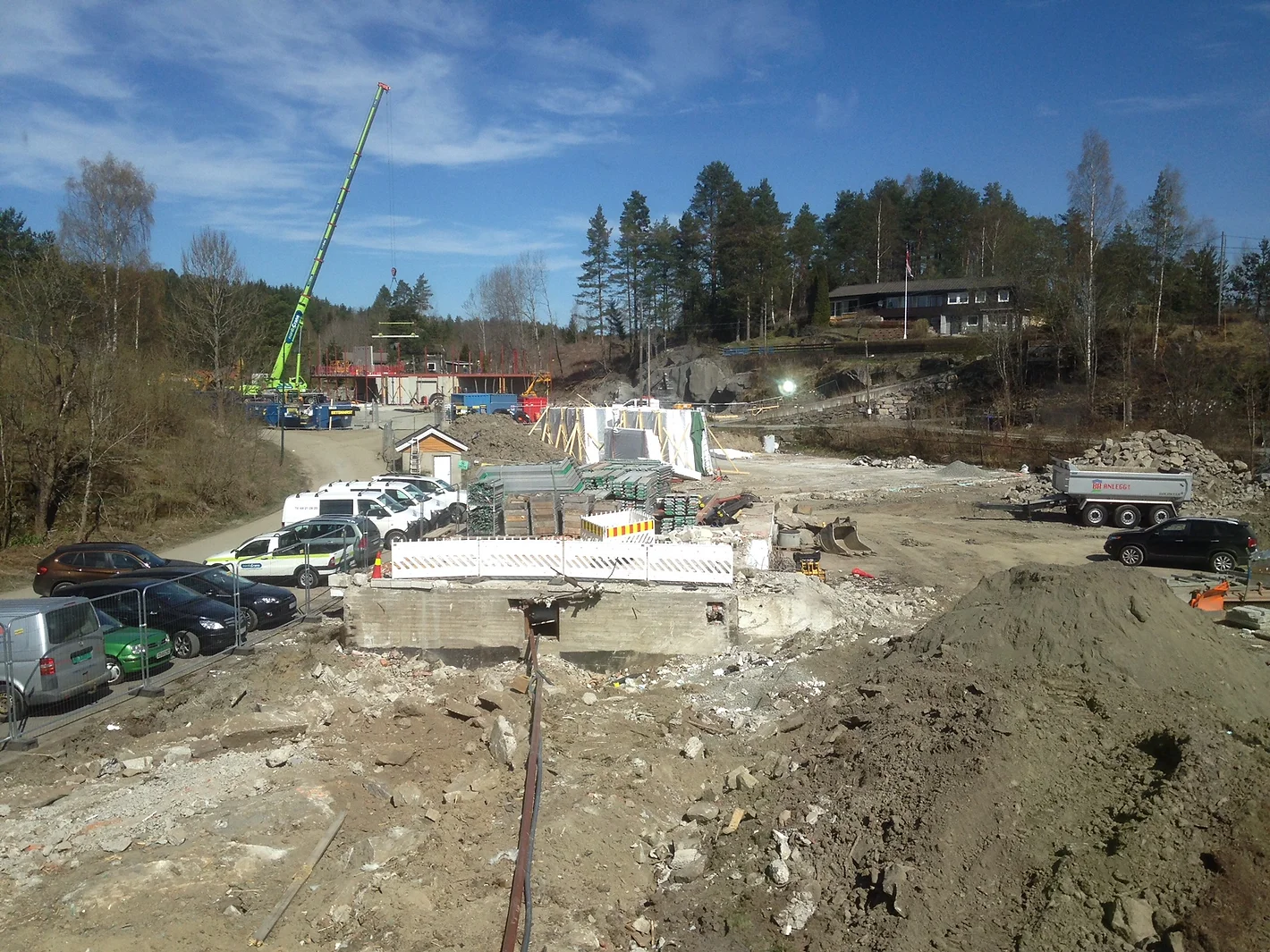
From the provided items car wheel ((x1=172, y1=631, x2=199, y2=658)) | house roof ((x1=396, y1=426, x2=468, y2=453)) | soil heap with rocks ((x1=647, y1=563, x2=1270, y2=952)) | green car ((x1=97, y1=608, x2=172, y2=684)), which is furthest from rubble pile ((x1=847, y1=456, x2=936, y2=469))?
green car ((x1=97, y1=608, x2=172, y2=684))

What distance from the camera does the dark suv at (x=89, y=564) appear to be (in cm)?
1969

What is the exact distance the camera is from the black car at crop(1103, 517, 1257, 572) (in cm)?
2247

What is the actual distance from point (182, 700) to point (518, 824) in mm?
6885

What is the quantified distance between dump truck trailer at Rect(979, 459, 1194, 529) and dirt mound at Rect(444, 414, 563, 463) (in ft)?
70.7

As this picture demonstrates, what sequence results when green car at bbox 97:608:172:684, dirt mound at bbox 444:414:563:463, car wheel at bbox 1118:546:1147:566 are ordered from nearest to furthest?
green car at bbox 97:608:172:684 < car wheel at bbox 1118:546:1147:566 < dirt mound at bbox 444:414:563:463

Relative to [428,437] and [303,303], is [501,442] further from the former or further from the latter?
[303,303]

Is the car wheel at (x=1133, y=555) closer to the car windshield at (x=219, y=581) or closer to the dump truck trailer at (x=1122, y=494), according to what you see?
the dump truck trailer at (x=1122, y=494)

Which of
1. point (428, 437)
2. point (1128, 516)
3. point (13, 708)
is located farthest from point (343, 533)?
point (1128, 516)

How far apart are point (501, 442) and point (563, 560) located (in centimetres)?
2610

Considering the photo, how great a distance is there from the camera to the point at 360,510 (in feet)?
77.6

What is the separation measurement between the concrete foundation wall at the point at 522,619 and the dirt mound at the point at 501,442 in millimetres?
22991

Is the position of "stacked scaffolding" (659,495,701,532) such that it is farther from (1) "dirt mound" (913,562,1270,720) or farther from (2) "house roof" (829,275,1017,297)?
(2) "house roof" (829,275,1017,297)

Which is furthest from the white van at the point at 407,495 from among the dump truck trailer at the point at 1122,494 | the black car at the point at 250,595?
the dump truck trailer at the point at 1122,494

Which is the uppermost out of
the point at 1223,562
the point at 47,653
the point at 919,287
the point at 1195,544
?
the point at 919,287
